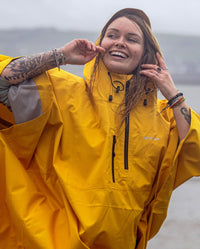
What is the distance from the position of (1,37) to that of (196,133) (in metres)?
3.21

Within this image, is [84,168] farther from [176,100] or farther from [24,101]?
[176,100]

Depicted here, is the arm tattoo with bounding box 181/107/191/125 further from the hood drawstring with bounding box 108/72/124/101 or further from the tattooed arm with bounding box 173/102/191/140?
the hood drawstring with bounding box 108/72/124/101

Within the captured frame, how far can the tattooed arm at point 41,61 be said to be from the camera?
1112mm

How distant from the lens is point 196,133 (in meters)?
1.24

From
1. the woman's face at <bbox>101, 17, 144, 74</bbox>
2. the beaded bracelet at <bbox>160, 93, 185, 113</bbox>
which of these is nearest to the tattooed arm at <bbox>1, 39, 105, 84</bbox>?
the woman's face at <bbox>101, 17, 144, 74</bbox>

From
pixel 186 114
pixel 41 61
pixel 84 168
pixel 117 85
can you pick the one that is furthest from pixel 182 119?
pixel 41 61

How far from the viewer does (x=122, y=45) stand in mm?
1304

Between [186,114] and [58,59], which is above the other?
[58,59]

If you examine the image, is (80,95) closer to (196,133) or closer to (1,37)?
(196,133)

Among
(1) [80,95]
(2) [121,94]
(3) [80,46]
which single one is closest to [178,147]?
(2) [121,94]

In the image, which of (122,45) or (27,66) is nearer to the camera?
(27,66)

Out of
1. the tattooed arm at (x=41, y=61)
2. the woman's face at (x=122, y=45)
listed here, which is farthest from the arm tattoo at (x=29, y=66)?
the woman's face at (x=122, y=45)

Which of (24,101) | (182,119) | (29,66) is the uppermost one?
(29,66)

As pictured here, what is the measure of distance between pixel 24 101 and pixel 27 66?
12 centimetres
